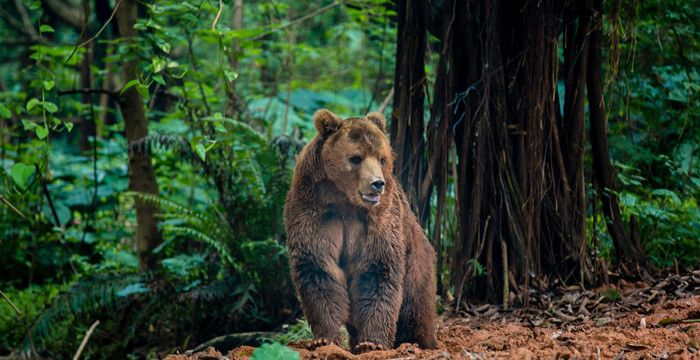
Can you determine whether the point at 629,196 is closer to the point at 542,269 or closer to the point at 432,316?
the point at 542,269

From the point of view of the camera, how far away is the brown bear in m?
4.37

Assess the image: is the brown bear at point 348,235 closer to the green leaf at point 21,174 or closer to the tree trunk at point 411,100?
the tree trunk at point 411,100

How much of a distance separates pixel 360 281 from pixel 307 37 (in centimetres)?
1256

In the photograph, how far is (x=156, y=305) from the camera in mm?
7266

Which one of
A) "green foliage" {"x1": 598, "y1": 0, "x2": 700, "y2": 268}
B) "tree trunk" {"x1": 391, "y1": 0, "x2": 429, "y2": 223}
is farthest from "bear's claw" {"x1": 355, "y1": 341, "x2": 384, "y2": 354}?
"green foliage" {"x1": 598, "y1": 0, "x2": 700, "y2": 268}

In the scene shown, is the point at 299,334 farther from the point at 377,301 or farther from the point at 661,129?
the point at 661,129

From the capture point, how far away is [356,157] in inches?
174

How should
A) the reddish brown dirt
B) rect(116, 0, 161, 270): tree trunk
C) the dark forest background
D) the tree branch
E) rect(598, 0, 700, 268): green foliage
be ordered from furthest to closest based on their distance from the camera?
the tree branch, rect(116, 0, 161, 270): tree trunk, rect(598, 0, 700, 268): green foliage, the dark forest background, the reddish brown dirt

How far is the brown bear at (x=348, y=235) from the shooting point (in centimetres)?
437

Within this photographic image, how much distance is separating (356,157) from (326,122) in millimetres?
342

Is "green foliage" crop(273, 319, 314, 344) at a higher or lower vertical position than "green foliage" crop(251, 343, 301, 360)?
lower

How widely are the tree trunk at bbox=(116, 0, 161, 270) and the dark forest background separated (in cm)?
2

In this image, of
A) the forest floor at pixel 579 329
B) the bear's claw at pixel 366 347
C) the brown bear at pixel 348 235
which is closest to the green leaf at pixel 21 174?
the forest floor at pixel 579 329

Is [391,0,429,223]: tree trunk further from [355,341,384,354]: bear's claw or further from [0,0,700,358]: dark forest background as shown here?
[355,341,384,354]: bear's claw
